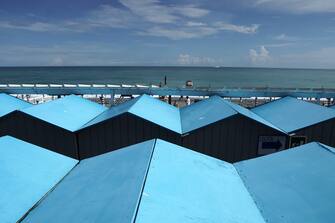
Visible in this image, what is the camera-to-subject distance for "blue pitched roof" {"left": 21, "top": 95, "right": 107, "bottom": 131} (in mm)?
15969

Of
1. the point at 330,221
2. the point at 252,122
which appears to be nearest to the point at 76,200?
the point at 330,221

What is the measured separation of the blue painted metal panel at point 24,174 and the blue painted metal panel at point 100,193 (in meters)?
0.30

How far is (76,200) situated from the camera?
590 centimetres

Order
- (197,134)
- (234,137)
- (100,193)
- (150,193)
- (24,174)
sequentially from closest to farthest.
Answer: (150,193) < (100,193) < (24,174) < (197,134) < (234,137)

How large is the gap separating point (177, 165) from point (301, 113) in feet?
48.1

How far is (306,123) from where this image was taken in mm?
16141

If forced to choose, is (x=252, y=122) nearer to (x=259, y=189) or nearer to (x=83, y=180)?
(x=259, y=189)

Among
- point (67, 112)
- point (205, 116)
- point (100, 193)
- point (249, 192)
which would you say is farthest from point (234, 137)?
point (67, 112)

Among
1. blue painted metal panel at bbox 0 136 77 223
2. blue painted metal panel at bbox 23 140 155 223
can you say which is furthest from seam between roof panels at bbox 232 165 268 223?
blue painted metal panel at bbox 0 136 77 223

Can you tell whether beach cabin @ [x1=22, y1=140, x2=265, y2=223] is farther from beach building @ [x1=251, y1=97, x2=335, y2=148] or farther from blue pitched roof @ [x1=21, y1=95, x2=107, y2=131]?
beach building @ [x1=251, y1=97, x2=335, y2=148]

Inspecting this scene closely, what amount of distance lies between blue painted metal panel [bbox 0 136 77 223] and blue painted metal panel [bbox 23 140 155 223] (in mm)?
299

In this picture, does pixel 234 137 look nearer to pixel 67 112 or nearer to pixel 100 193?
pixel 100 193

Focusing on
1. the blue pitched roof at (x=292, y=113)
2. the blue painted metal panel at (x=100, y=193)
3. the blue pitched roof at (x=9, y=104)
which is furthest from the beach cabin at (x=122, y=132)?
the blue pitched roof at (x=9, y=104)

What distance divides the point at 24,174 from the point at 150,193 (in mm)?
4008
